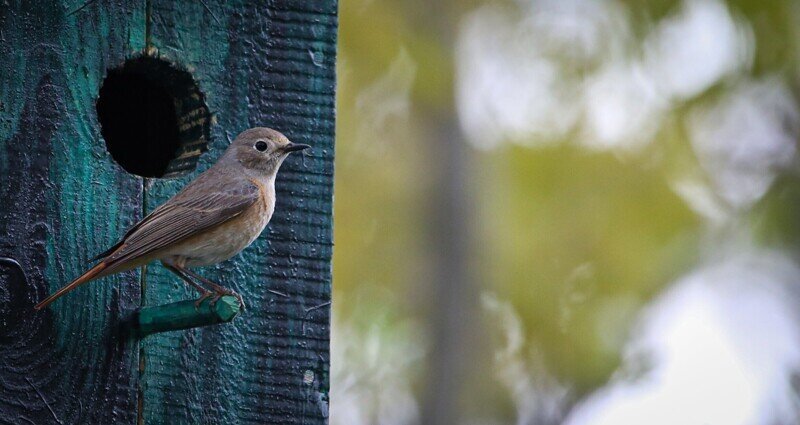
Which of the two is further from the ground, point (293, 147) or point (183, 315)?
point (293, 147)

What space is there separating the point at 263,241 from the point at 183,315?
78 cm

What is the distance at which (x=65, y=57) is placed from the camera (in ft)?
18.4

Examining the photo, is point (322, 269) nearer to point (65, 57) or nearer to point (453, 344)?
point (65, 57)

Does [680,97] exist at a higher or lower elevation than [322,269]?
higher

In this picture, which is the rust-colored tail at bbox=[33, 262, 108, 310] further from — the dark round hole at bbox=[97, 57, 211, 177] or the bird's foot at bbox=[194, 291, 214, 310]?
the dark round hole at bbox=[97, 57, 211, 177]

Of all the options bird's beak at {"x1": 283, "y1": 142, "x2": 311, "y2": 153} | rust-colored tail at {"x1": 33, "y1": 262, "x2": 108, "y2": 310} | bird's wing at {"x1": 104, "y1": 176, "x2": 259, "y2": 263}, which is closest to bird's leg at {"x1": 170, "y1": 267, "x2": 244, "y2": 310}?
bird's wing at {"x1": 104, "y1": 176, "x2": 259, "y2": 263}

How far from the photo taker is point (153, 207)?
5652 mm

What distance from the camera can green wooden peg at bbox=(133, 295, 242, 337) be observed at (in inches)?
196

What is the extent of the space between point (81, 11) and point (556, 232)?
5272mm

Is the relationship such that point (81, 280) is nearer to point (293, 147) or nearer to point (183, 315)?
point (183, 315)

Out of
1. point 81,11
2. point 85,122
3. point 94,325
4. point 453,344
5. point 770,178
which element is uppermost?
point 770,178

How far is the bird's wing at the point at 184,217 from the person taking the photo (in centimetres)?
530

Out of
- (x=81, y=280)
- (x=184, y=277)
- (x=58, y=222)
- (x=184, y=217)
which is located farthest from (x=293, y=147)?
(x=81, y=280)

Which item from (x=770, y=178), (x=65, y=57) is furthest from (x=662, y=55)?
(x=65, y=57)
